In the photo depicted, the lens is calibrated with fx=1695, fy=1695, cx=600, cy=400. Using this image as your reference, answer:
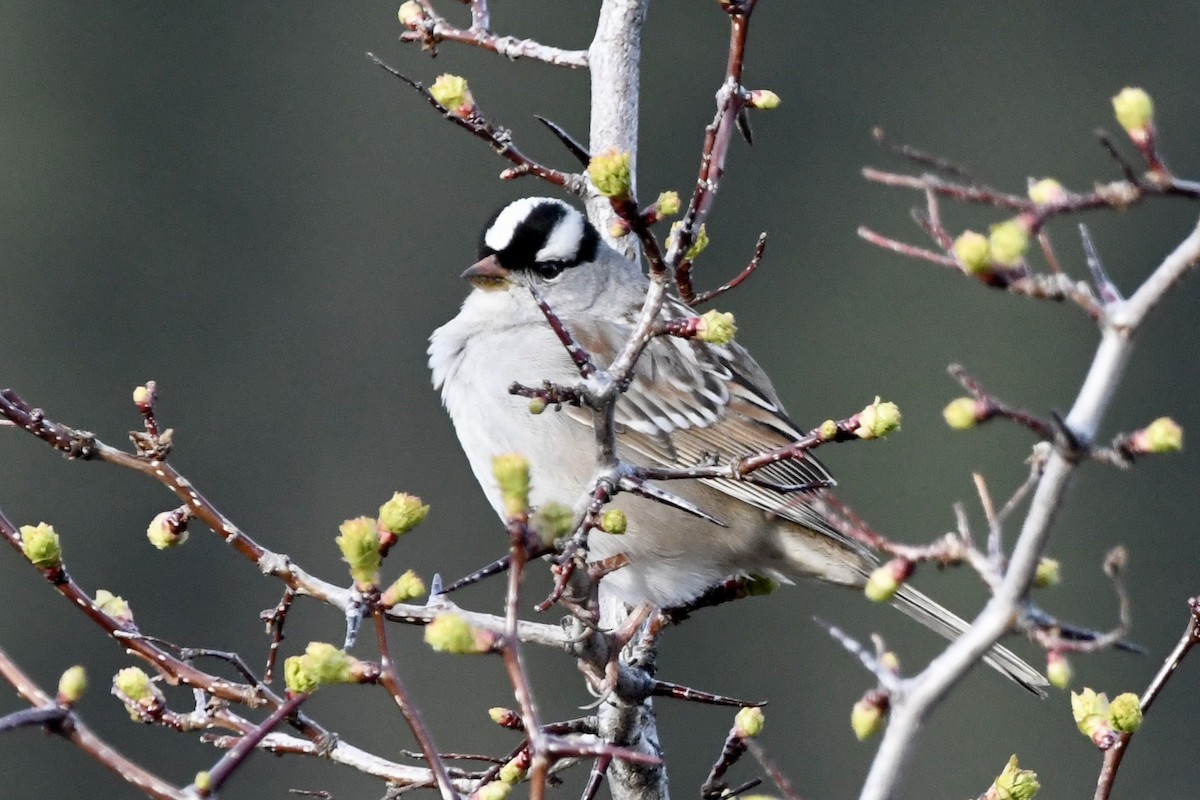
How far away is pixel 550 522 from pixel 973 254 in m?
0.55

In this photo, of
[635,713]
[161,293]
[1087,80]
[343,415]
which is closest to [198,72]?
[161,293]

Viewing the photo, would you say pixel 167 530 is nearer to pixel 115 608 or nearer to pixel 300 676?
pixel 115 608

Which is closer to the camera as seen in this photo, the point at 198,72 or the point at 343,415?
the point at 343,415

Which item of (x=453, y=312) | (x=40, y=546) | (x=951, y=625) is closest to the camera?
(x=40, y=546)

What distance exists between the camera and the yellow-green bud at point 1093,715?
6.56ft

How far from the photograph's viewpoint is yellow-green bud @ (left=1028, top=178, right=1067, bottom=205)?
1474mm

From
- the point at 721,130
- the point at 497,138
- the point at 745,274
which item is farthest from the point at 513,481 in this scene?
the point at 497,138

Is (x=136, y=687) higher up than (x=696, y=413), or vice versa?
(x=696, y=413)

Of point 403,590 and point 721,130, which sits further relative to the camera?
point 721,130

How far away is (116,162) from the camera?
18.4 metres

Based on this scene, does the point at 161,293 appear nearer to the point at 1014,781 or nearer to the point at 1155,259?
the point at 1155,259

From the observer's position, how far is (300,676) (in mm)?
1911

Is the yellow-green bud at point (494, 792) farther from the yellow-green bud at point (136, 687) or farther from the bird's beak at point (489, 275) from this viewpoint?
the bird's beak at point (489, 275)

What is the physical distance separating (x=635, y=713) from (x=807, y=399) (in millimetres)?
12866
